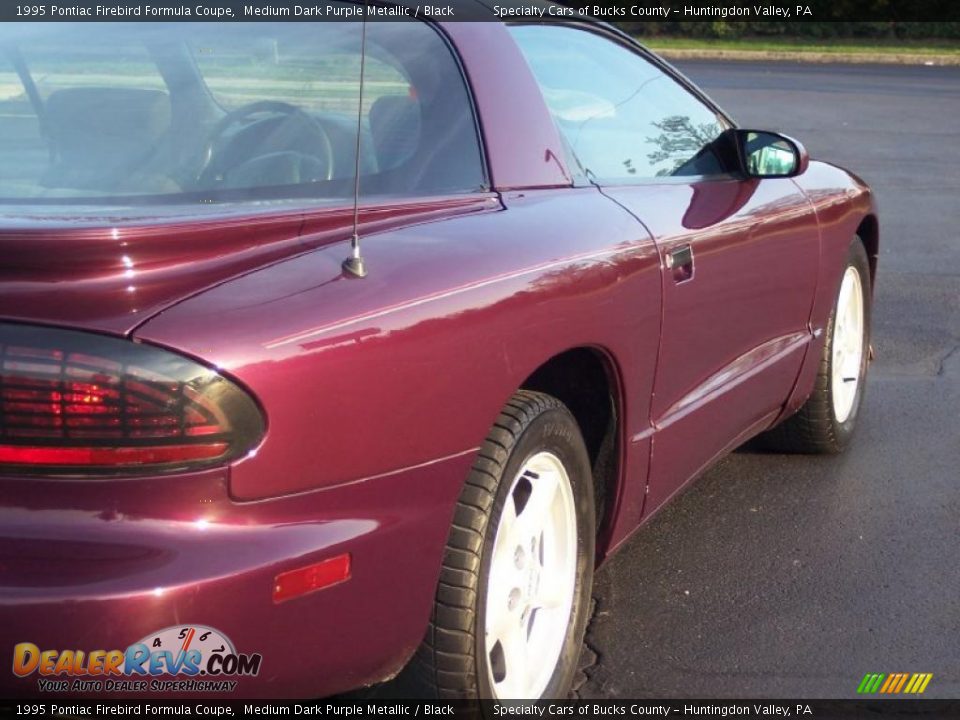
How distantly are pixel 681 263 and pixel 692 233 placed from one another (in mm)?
146

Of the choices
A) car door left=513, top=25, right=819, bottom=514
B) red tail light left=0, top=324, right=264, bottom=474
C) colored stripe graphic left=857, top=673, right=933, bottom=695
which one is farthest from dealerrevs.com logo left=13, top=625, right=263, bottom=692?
colored stripe graphic left=857, top=673, right=933, bottom=695

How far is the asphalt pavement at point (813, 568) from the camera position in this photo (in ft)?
11.5

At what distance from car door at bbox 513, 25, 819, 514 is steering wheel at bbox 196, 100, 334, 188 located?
735 millimetres

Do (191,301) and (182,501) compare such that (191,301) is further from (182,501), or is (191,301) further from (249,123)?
(249,123)

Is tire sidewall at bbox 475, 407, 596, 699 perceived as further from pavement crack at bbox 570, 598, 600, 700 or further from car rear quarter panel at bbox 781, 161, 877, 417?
car rear quarter panel at bbox 781, 161, 877, 417

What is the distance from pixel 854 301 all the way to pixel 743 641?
2.03 metres

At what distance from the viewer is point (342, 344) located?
2381 millimetres

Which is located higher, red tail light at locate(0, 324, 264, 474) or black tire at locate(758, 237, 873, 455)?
red tail light at locate(0, 324, 264, 474)

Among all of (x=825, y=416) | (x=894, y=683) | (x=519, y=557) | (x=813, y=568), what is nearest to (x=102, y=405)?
(x=519, y=557)

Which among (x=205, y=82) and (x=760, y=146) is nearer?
(x=205, y=82)

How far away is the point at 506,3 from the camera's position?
3.67 metres

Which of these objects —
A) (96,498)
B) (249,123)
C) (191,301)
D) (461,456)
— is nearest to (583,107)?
(249,123)

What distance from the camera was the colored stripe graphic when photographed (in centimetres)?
341

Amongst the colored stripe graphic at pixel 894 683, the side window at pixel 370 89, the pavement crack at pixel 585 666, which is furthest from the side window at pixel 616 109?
the colored stripe graphic at pixel 894 683
